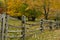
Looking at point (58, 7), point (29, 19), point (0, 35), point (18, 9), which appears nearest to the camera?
point (0, 35)

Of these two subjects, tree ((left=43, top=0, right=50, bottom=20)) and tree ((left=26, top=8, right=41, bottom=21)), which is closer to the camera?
tree ((left=43, top=0, right=50, bottom=20))

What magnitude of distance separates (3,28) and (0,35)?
1.32 ft

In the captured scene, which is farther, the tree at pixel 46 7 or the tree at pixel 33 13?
the tree at pixel 33 13

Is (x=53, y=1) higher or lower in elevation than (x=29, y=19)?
higher

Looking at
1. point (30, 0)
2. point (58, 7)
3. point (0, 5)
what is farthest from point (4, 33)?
point (0, 5)

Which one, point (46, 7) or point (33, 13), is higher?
point (46, 7)

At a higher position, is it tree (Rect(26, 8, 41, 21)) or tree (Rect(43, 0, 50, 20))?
tree (Rect(43, 0, 50, 20))

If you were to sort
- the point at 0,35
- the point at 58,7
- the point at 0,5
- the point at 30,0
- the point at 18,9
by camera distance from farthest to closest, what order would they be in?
the point at 0,5, the point at 18,9, the point at 30,0, the point at 58,7, the point at 0,35

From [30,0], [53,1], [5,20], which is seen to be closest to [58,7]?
[53,1]

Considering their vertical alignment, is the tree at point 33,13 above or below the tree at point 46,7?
below

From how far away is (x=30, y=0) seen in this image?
118ft

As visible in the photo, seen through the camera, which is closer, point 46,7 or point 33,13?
point 46,7

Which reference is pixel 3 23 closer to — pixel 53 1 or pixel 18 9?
pixel 53 1

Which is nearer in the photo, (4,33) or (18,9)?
(4,33)
